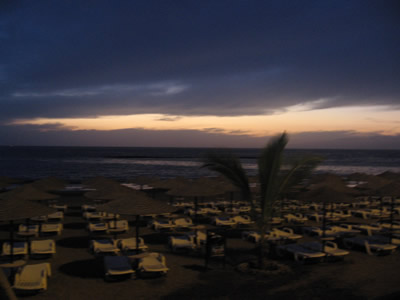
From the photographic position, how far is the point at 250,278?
8141mm

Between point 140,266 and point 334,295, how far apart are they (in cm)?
455

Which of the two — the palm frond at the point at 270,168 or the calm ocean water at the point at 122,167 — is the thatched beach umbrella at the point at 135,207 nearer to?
the calm ocean water at the point at 122,167

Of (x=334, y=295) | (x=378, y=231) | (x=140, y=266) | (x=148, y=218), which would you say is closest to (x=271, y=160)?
(x=334, y=295)

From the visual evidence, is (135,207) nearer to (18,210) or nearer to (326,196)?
(18,210)

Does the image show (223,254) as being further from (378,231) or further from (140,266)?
(378,231)

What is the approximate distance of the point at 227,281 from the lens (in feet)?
26.1

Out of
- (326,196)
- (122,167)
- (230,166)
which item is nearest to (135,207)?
(230,166)

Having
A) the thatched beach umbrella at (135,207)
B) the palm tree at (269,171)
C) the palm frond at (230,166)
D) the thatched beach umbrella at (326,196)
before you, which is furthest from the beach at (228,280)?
the palm frond at (230,166)

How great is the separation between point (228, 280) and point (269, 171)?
9.66ft

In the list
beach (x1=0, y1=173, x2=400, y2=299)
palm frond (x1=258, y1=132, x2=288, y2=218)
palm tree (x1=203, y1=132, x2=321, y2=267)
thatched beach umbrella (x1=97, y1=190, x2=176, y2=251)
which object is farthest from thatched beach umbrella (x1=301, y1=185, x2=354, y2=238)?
thatched beach umbrella (x1=97, y1=190, x2=176, y2=251)

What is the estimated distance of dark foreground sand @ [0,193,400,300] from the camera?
7121mm

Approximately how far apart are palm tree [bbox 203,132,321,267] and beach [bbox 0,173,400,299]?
1241 mm

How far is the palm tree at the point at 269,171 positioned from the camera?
8773 mm

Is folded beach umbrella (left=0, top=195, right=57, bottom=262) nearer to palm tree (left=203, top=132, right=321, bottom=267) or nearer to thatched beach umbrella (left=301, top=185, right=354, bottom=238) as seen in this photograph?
palm tree (left=203, top=132, right=321, bottom=267)
